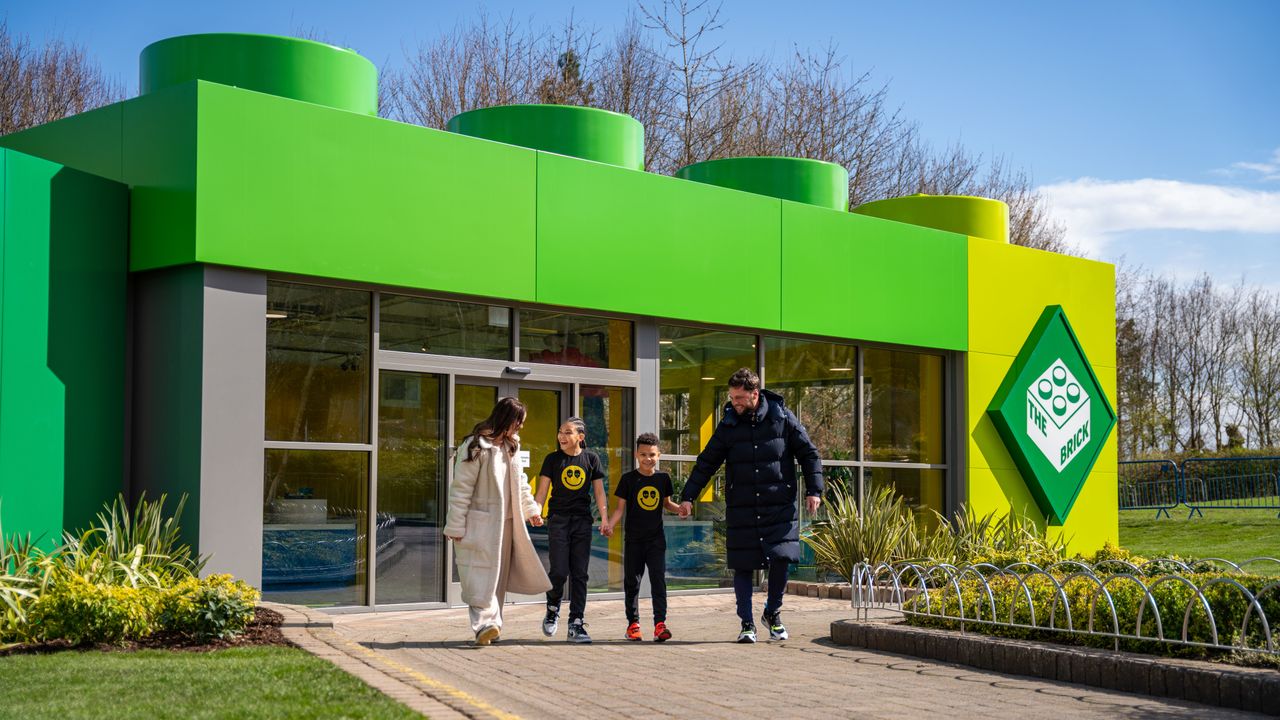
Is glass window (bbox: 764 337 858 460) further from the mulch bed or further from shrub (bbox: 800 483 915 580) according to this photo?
the mulch bed

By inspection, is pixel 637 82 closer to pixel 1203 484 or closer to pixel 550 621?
pixel 1203 484

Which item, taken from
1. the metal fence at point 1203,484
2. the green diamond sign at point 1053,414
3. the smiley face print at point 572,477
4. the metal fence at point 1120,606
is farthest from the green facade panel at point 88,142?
the metal fence at point 1203,484

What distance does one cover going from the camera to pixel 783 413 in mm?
9719

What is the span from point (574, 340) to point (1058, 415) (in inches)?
327

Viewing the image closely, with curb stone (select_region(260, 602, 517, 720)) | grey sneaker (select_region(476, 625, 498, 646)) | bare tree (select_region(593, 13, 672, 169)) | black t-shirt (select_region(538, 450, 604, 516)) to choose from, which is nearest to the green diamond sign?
black t-shirt (select_region(538, 450, 604, 516))

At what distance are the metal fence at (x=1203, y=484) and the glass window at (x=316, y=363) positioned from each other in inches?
881

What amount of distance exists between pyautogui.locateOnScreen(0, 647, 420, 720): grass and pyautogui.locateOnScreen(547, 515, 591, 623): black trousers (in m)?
2.31

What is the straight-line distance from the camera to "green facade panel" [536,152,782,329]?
→ 12430 mm

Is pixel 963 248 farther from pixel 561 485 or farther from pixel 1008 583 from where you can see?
pixel 561 485

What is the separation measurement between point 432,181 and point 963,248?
815 cm

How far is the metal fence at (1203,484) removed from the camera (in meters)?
29.7

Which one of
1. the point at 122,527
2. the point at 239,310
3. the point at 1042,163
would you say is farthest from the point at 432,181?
the point at 1042,163

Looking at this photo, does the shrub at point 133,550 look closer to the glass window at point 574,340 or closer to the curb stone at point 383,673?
the curb stone at point 383,673

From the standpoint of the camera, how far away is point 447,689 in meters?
6.56
